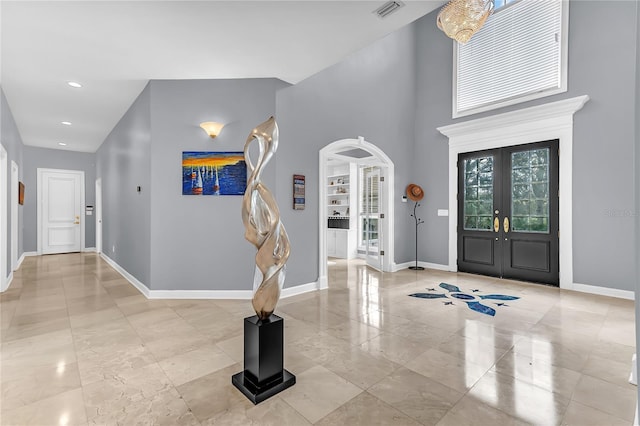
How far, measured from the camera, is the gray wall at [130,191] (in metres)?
4.39

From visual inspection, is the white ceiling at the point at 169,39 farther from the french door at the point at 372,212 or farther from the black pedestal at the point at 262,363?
the french door at the point at 372,212

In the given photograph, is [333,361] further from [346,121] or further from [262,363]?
[346,121]

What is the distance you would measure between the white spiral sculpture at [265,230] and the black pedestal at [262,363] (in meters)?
0.13

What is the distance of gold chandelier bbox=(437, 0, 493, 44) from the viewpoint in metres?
3.51

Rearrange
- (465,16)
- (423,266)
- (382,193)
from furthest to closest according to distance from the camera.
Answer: (423,266) → (382,193) → (465,16)

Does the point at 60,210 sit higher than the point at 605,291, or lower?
higher

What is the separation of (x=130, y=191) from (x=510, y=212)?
6.61 meters

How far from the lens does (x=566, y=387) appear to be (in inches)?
82.4

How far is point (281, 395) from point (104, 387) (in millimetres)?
1239

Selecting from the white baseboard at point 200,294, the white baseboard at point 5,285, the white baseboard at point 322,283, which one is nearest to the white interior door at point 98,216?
the white baseboard at point 5,285

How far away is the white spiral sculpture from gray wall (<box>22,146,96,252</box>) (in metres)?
9.14

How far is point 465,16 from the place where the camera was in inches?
140

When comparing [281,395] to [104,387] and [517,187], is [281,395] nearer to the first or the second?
[104,387]

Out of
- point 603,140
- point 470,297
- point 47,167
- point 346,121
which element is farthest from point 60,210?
point 603,140
